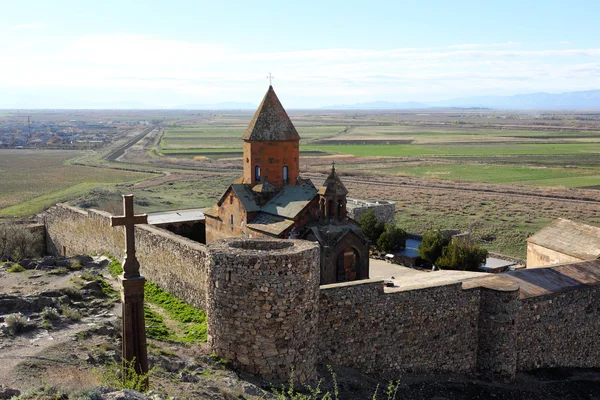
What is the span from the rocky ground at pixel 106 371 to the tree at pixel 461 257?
7154mm

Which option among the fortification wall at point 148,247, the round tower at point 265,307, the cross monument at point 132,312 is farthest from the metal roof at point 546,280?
the cross monument at point 132,312

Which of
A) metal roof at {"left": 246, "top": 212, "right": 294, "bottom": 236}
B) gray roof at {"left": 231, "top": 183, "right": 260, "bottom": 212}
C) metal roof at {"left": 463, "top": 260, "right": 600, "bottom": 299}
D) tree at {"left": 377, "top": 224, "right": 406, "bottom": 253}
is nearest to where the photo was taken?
metal roof at {"left": 463, "top": 260, "right": 600, "bottom": 299}

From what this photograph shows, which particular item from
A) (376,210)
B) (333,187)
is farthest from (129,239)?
(376,210)

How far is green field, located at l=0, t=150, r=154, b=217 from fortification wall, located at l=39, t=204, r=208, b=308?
1530 cm

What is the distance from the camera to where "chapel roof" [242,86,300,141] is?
2159 cm

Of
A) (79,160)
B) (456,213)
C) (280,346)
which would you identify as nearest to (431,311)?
(280,346)

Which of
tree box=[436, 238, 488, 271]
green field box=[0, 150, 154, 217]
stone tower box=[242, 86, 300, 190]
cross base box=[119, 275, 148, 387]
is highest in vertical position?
stone tower box=[242, 86, 300, 190]

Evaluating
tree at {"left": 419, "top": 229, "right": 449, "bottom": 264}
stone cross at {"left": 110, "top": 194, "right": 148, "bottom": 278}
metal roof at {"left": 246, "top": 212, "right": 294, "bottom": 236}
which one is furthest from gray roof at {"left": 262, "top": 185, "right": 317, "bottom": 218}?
stone cross at {"left": 110, "top": 194, "right": 148, "bottom": 278}

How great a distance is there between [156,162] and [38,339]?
234 feet

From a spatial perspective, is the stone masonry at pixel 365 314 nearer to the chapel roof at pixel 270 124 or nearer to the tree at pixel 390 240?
the chapel roof at pixel 270 124

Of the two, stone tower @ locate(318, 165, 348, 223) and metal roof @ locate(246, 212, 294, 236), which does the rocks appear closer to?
metal roof @ locate(246, 212, 294, 236)

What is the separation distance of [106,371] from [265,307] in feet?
9.33

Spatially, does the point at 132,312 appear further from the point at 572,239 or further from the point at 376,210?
the point at 376,210

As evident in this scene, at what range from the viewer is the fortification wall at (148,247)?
50.9ft
